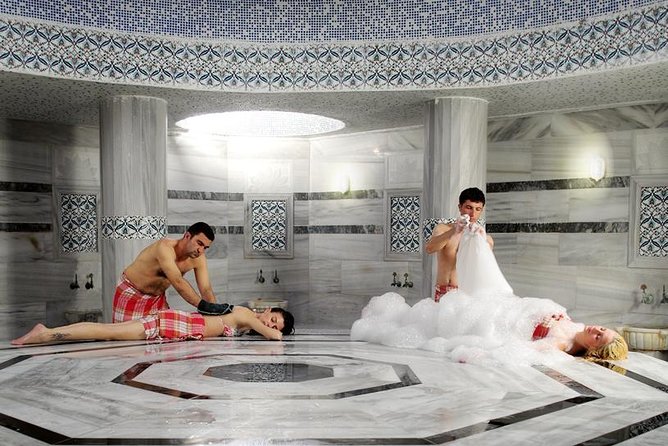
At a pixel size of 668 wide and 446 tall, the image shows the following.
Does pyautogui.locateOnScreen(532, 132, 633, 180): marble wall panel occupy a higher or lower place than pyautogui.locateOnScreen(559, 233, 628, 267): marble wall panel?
higher

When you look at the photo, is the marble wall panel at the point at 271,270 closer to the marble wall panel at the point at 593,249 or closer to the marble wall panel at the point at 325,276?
the marble wall panel at the point at 325,276

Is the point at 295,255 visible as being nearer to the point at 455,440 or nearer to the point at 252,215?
the point at 252,215

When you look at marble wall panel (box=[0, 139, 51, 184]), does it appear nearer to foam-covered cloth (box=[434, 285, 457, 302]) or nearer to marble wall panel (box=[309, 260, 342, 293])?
marble wall panel (box=[309, 260, 342, 293])

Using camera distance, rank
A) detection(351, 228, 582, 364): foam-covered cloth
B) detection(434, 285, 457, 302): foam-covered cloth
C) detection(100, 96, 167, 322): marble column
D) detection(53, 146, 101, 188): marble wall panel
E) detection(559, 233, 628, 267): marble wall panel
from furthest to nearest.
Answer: detection(53, 146, 101, 188): marble wall panel
detection(559, 233, 628, 267): marble wall panel
detection(100, 96, 167, 322): marble column
detection(434, 285, 457, 302): foam-covered cloth
detection(351, 228, 582, 364): foam-covered cloth

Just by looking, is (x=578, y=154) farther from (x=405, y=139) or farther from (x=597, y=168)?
(x=405, y=139)

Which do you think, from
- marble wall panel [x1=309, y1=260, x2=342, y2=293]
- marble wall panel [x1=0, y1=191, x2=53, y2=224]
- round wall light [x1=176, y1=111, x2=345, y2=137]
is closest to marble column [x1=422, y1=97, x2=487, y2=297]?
round wall light [x1=176, y1=111, x2=345, y2=137]

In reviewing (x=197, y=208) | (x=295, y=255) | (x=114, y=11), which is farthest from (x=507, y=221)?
(x=114, y=11)

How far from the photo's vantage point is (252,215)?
9.33 m

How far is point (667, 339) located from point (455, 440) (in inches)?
164

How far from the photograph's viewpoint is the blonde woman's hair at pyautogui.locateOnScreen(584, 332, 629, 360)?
4918 millimetres

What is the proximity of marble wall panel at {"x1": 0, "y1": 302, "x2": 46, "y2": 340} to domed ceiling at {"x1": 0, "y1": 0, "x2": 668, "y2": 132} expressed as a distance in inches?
92.9

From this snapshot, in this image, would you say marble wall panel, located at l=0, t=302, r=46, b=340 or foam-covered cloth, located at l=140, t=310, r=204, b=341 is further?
marble wall panel, located at l=0, t=302, r=46, b=340

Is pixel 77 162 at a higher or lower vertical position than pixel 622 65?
lower

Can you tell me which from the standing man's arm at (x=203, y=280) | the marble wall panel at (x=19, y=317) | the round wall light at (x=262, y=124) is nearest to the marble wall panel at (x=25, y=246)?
the marble wall panel at (x=19, y=317)
